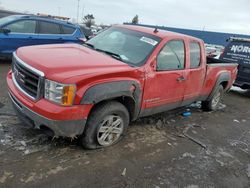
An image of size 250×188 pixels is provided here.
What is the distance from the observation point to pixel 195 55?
219 inches

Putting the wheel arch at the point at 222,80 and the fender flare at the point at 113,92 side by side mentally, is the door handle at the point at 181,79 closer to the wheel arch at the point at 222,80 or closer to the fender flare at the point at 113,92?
the fender flare at the point at 113,92

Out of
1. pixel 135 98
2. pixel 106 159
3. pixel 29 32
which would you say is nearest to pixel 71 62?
pixel 135 98

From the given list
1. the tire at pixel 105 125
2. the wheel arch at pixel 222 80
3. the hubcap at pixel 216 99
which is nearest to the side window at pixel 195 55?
the wheel arch at pixel 222 80

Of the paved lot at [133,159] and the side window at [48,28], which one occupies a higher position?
the side window at [48,28]

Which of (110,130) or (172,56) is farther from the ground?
(172,56)

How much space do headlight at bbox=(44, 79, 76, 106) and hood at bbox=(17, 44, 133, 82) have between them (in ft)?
0.26

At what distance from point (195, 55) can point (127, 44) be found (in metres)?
1.63

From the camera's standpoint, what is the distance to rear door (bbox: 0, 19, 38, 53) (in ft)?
28.0

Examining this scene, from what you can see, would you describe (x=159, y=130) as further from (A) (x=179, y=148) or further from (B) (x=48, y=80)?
(B) (x=48, y=80)

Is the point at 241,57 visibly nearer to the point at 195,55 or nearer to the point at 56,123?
the point at 195,55

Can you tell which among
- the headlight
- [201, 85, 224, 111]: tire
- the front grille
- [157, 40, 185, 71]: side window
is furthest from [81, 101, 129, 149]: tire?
[201, 85, 224, 111]: tire

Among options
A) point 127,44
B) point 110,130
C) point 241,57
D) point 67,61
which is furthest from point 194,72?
point 241,57

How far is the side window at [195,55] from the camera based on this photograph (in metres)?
5.39

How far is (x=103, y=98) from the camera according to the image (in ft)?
11.9
